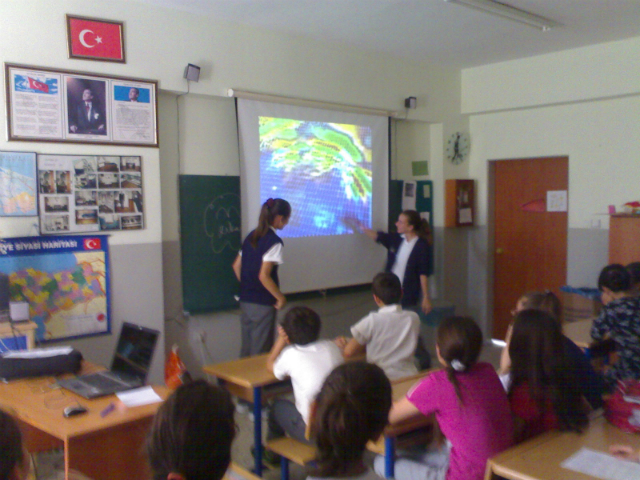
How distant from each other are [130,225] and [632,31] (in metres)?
4.35

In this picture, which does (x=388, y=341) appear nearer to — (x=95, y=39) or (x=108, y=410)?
(x=108, y=410)

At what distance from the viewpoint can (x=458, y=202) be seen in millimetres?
5949

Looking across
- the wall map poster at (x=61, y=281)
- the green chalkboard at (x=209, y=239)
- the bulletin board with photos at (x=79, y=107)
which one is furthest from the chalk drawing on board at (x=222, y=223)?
the wall map poster at (x=61, y=281)

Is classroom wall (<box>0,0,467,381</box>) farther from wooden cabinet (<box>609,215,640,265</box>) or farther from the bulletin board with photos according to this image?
wooden cabinet (<box>609,215,640,265</box>)

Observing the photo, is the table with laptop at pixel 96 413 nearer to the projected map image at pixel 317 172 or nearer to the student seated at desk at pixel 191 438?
the student seated at desk at pixel 191 438

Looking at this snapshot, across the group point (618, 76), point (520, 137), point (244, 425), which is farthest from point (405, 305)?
point (618, 76)

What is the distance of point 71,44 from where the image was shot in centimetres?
349

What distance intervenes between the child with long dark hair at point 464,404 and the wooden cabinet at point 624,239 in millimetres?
3216

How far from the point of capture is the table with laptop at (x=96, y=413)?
2.10 metres

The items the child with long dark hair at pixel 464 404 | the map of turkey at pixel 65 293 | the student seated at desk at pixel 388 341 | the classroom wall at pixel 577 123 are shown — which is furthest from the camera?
the classroom wall at pixel 577 123

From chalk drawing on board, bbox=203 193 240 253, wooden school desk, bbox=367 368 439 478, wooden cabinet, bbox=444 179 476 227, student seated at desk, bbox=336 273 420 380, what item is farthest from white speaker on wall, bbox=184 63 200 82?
wooden cabinet, bbox=444 179 476 227

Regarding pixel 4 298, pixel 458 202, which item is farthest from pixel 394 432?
pixel 458 202

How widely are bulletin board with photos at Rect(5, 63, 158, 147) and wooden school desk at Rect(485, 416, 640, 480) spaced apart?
3027mm

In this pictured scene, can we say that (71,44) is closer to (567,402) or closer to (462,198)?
(567,402)
